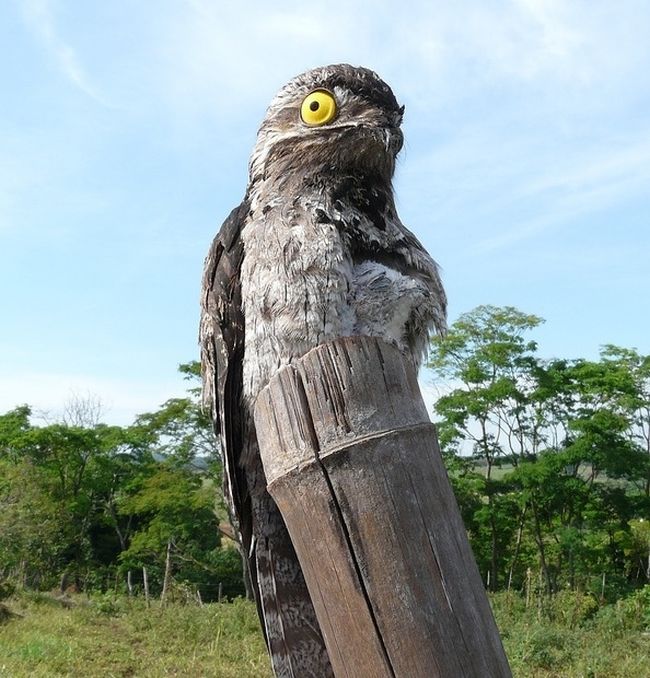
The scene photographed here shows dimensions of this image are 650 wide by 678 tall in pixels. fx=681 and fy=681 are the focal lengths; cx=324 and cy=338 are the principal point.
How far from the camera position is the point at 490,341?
1784 cm

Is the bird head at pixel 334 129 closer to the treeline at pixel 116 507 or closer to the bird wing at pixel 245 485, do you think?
the bird wing at pixel 245 485

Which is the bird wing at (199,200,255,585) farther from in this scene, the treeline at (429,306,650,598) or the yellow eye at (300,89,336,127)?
the treeline at (429,306,650,598)

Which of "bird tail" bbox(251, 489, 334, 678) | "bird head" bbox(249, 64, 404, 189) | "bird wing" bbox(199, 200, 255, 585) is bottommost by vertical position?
"bird tail" bbox(251, 489, 334, 678)

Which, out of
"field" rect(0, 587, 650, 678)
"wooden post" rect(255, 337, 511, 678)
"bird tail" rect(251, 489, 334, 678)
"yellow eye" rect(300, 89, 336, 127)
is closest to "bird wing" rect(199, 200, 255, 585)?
"bird tail" rect(251, 489, 334, 678)

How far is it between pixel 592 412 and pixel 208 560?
1305cm

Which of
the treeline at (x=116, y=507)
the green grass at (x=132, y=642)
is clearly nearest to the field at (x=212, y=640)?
the green grass at (x=132, y=642)

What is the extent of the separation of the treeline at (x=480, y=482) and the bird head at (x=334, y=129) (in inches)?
527

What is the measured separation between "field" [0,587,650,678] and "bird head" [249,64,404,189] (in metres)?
7.10

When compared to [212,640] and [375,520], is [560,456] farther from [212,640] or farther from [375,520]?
[375,520]

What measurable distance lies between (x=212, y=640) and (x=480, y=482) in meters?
9.70

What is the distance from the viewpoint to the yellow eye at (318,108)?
8.35 ft

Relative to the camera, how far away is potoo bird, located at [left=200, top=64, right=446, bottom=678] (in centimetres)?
196

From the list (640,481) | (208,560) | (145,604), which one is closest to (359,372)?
(145,604)

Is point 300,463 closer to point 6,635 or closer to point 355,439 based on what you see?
point 355,439
